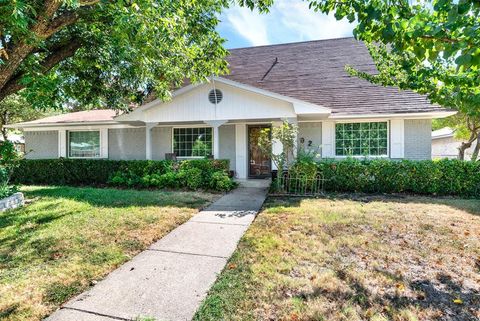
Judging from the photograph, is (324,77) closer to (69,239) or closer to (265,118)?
(265,118)

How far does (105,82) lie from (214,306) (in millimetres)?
9322

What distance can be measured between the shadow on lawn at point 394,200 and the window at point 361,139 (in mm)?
2768

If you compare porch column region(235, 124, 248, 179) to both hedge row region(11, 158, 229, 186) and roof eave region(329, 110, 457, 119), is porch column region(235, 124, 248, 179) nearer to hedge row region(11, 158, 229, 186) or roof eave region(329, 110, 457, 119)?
hedge row region(11, 158, 229, 186)

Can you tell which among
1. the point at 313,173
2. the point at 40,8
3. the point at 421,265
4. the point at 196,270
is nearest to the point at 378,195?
the point at 313,173

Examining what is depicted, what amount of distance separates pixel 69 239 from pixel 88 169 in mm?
7759

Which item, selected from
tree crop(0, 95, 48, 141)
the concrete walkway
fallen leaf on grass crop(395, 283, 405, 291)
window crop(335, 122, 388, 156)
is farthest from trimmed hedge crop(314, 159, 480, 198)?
tree crop(0, 95, 48, 141)

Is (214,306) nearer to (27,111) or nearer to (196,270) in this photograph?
(196,270)

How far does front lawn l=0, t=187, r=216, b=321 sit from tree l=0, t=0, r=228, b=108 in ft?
8.87

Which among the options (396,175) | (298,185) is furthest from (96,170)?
(396,175)

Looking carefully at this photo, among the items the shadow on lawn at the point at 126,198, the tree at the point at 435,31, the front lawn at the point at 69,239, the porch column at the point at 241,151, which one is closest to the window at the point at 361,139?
the porch column at the point at 241,151

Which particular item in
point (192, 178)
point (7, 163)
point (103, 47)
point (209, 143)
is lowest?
A: point (192, 178)

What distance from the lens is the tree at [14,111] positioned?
21109 mm

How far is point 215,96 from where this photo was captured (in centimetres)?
1107

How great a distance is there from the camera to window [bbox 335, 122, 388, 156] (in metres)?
11.4
